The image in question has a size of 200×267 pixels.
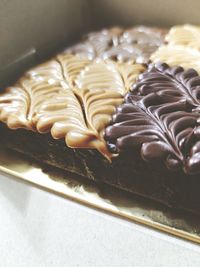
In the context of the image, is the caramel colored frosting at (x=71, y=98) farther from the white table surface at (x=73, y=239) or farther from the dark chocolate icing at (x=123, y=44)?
the white table surface at (x=73, y=239)

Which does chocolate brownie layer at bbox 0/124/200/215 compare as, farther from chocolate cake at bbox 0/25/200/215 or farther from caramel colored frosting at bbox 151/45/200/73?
caramel colored frosting at bbox 151/45/200/73

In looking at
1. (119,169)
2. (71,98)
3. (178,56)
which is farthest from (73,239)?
(178,56)

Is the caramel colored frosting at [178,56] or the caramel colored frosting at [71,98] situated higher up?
the caramel colored frosting at [71,98]

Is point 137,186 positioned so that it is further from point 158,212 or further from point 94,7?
point 94,7

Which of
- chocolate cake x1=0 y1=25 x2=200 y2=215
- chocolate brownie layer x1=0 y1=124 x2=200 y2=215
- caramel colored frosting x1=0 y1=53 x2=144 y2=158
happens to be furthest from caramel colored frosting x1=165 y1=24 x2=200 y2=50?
chocolate brownie layer x1=0 y1=124 x2=200 y2=215

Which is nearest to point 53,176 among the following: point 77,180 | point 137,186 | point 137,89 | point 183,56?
point 77,180

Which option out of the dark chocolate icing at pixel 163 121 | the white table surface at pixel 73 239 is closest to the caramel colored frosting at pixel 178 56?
the dark chocolate icing at pixel 163 121
